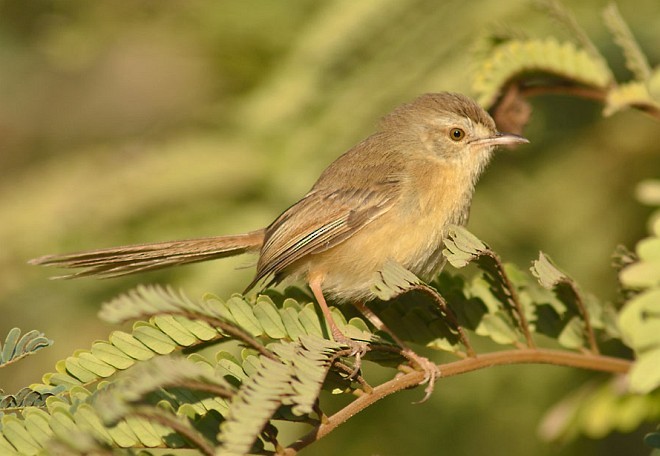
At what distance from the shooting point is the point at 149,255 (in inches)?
159

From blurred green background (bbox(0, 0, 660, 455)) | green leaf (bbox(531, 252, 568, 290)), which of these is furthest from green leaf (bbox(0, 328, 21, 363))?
blurred green background (bbox(0, 0, 660, 455))

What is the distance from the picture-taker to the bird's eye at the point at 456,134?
15.3 ft

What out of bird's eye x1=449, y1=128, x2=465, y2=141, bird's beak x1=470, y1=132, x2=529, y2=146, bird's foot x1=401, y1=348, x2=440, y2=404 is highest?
bird's eye x1=449, y1=128, x2=465, y2=141

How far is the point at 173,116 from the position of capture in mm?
6477

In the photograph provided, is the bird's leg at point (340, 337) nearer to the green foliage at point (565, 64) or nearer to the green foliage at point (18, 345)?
the green foliage at point (18, 345)

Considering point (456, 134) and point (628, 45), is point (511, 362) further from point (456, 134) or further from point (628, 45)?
point (456, 134)

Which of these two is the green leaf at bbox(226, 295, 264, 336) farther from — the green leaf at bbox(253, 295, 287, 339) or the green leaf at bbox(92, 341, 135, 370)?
the green leaf at bbox(92, 341, 135, 370)

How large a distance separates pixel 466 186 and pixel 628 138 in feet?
3.51

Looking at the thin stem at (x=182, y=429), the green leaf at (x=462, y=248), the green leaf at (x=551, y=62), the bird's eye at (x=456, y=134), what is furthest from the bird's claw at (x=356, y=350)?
the bird's eye at (x=456, y=134)

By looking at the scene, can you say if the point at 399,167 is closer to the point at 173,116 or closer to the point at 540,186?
the point at 540,186

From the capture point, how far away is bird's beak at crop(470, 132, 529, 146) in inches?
167

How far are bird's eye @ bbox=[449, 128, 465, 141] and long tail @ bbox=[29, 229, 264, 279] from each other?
1126 mm

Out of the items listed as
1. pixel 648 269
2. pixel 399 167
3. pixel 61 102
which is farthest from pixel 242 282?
pixel 61 102

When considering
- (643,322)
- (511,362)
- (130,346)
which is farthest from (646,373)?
(130,346)
